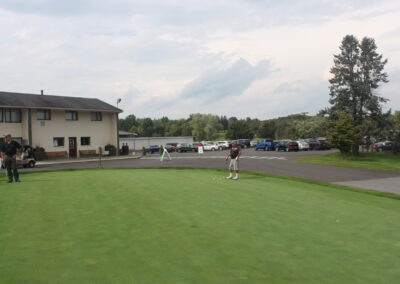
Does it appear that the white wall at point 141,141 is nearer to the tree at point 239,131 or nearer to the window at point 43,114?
the tree at point 239,131

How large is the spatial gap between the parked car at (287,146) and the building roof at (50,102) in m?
23.4

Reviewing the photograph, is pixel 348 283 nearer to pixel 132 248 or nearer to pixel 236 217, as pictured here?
pixel 132 248

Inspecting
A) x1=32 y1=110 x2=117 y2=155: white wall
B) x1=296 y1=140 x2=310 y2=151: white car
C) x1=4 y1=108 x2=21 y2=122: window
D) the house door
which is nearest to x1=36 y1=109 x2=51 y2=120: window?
x1=32 y1=110 x2=117 y2=155: white wall

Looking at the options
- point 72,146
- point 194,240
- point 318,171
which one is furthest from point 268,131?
point 194,240

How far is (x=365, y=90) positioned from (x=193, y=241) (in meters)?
44.1

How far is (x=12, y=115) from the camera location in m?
40.9

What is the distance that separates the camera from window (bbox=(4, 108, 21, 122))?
40.3 metres

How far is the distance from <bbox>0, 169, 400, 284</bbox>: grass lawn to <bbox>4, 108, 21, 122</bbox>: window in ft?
110

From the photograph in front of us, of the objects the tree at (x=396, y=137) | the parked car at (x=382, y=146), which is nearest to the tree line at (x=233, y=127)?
the parked car at (x=382, y=146)

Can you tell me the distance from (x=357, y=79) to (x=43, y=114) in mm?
37743

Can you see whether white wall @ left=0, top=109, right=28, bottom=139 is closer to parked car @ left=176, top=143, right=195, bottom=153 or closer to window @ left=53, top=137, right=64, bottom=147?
window @ left=53, top=137, right=64, bottom=147

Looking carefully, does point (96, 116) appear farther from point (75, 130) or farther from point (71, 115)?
point (75, 130)

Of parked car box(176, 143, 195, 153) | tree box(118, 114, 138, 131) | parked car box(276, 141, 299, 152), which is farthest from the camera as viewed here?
tree box(118, 114, 138, 131)

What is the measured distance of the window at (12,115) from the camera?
132ft
